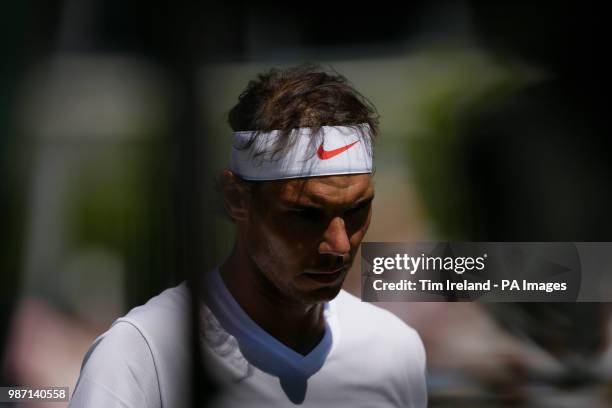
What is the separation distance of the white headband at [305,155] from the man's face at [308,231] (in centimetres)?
3

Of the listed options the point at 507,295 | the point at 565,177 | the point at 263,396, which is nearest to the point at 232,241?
the point at 263,396

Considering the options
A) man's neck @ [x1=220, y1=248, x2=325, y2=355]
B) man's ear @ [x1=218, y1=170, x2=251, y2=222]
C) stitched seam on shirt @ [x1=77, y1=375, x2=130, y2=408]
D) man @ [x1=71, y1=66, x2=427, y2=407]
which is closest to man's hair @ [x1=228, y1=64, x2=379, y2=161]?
man @ [x1=71, y1=66, x2=427, y2=407]

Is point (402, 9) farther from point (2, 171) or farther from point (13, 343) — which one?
point (13, 343)

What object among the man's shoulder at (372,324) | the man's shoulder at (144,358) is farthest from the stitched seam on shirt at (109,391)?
the man's shoulder at (372,324)

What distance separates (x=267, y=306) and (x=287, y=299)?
0.07 m

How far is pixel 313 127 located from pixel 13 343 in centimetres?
115

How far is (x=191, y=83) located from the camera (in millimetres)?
2338

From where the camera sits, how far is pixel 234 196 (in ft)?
7.59

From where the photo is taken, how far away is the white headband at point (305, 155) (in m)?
2.24

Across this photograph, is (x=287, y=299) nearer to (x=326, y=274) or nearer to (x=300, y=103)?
(x=326, y=274)

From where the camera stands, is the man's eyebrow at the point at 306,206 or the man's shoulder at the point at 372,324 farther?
the man's shoulder at the point at 372,324

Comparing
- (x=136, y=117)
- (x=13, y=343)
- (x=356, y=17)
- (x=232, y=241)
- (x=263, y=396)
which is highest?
(x=356, y=17)

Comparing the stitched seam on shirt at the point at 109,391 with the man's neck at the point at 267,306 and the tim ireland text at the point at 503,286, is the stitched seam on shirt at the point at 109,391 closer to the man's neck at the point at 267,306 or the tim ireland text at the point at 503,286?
the man's neck at the point at 267,306

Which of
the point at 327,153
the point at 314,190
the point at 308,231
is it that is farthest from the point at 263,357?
the point at 327,153
